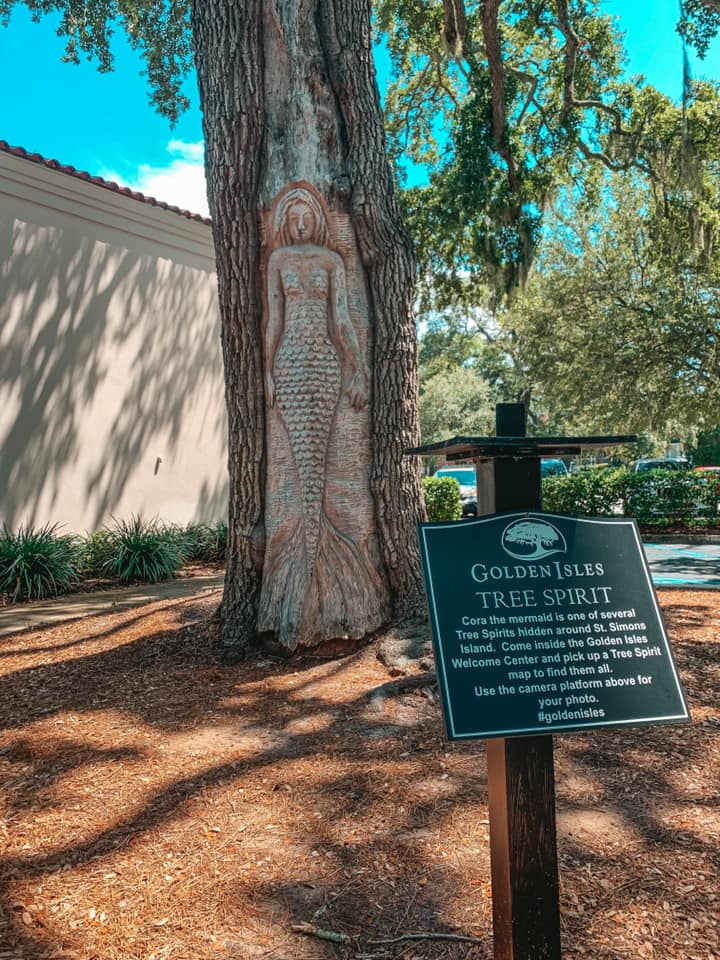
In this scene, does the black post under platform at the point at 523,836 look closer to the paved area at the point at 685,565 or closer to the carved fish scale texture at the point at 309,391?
the carved fish scale texture at the point at 309,391

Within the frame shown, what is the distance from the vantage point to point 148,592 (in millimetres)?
9219

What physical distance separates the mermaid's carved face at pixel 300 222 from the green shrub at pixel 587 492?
12.0m

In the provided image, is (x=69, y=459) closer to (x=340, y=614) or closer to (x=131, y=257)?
(x=131, y=257)

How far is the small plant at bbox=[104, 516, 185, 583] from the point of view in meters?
10.3

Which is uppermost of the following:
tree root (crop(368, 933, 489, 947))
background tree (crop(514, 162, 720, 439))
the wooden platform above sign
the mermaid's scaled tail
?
background tree (crop(514, 162, 720, 439))

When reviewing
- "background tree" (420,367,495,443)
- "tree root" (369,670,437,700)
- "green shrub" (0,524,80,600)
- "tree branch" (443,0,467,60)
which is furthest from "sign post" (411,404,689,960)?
"background tree" (420,367,495,443)

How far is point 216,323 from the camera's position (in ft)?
44.6

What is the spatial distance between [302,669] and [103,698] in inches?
53.1

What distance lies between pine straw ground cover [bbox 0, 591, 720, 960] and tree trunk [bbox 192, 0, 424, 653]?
0.80 metres

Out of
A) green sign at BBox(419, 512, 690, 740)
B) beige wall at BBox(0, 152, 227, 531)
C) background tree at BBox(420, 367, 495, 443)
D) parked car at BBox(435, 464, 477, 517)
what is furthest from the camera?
background tree at BBox(420, 367, 495, 443)

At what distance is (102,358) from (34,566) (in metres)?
3.83

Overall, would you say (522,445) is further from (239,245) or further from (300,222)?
(239,245)

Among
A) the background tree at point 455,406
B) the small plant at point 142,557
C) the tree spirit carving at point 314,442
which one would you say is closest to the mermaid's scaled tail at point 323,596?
the tree spirit carving at point 314,442

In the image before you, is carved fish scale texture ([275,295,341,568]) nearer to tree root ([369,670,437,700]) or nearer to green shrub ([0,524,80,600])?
tree root ([369,670,437,700])
